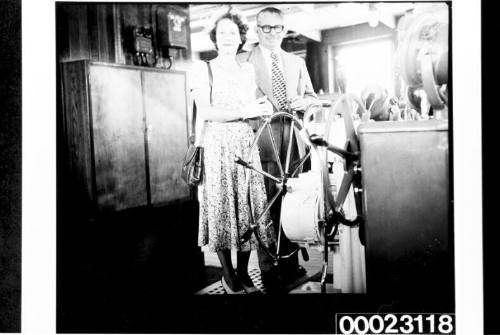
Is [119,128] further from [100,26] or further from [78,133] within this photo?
[100,26]

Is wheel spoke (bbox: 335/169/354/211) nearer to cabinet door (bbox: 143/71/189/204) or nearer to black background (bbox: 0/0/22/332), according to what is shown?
cabinet door (bbox: 143/71/189/204)

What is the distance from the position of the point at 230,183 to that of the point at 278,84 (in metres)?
0.55

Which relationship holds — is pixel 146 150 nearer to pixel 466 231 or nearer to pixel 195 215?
pixel 195 215

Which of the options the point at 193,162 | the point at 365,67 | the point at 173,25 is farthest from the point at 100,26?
the point at 365,67

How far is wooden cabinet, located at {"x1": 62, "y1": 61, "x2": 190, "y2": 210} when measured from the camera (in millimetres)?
1936

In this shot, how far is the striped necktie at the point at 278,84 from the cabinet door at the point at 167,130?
451 mm

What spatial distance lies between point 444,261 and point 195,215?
1.19 metres

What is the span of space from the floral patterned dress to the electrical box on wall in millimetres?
247

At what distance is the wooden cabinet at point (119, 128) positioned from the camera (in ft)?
6.35

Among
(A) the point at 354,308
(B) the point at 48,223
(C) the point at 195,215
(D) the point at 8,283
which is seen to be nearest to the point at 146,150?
(C) the point at 195,215

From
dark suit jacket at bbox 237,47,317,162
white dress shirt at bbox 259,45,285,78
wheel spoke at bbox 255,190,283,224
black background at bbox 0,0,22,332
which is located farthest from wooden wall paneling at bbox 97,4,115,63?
wheel spoke at bbox 255,190,283,224

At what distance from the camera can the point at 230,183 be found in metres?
2.00
